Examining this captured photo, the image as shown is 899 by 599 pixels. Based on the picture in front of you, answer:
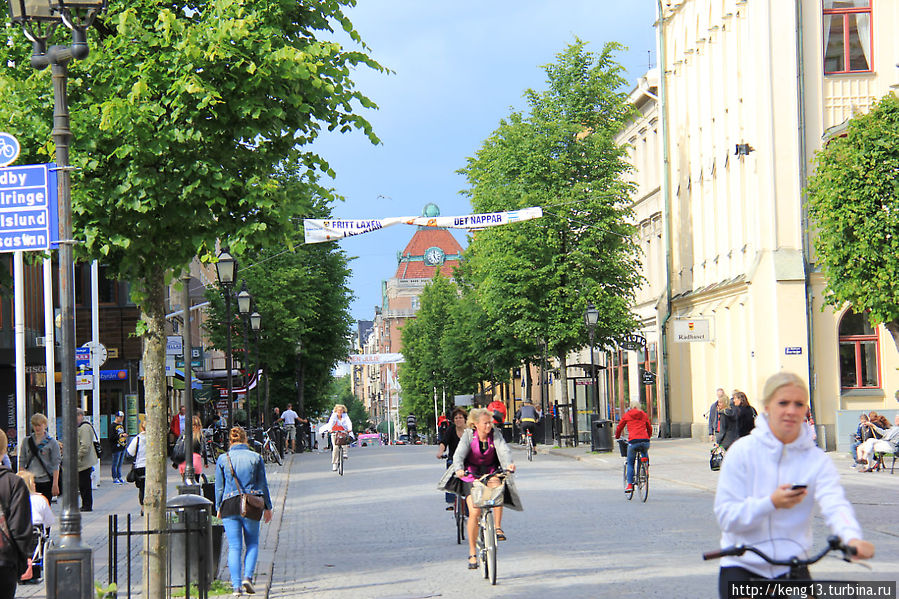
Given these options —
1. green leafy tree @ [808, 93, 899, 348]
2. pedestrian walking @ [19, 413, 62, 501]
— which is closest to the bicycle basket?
pedestrian walking @ [19, 413, 62, 501]

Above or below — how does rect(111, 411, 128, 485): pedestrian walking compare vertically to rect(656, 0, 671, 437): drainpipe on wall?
below

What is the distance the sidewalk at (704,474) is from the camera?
59.9 ft

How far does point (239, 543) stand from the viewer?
40.9ft

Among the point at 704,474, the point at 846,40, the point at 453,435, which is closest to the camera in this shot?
the point at 453,435

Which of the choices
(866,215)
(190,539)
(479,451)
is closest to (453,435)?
(479,451)

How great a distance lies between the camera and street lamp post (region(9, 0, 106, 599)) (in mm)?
9078

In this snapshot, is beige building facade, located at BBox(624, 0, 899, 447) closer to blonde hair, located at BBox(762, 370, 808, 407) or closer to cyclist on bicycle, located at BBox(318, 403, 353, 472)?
cyclist on bicycle, located at BBox(318, 403, 353, 472)

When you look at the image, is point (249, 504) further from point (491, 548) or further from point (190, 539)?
point (491, 548)

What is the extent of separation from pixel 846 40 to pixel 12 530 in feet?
110

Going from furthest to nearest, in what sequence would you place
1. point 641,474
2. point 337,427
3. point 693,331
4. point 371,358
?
1. point 371,358
2. point 693,331
3. point 337,427
4. point 641,474

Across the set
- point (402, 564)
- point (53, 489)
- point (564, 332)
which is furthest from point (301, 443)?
point (402, 564)

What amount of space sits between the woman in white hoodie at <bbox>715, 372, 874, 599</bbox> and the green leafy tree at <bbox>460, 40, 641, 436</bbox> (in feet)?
121

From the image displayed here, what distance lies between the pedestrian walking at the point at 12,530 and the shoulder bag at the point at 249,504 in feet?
14.8

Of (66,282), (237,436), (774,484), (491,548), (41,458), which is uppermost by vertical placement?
(66,282)
